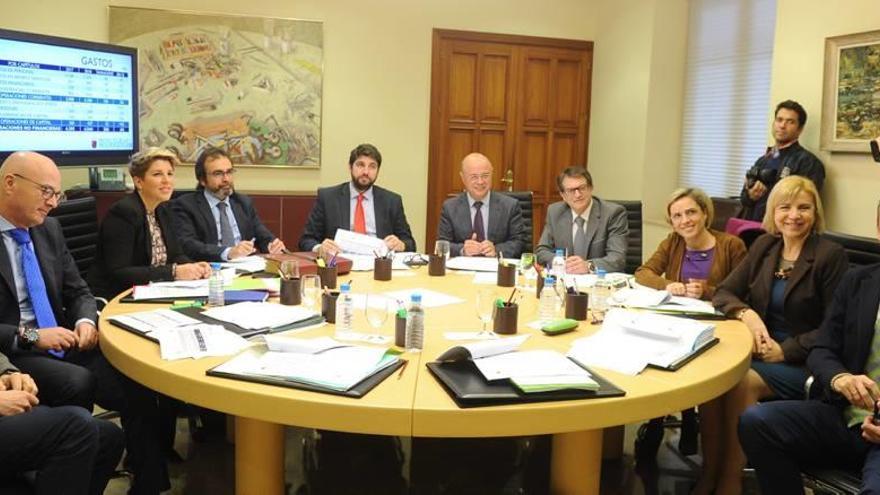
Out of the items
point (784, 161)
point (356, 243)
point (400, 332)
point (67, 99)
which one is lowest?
point (400, 332)

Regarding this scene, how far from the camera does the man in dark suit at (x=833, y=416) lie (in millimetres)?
2039

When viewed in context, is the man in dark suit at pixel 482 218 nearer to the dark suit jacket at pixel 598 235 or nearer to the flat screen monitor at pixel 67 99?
the dark suit jacket at pixel 598 235

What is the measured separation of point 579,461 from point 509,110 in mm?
4777

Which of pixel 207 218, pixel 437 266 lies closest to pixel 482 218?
pixel 437 266

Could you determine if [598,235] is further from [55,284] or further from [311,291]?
[55,284]

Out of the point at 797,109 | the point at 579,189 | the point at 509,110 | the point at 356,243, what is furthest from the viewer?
the point at 509,110

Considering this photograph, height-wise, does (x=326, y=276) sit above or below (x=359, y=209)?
below

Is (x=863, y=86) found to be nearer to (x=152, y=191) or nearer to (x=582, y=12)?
(x=582, y=12)

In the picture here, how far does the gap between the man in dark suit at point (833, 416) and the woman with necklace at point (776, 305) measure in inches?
9.1

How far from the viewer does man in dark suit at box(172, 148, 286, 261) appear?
12.1 feet

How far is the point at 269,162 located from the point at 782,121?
12.5 ft

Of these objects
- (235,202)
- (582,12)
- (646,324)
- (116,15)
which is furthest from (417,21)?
(646,324)

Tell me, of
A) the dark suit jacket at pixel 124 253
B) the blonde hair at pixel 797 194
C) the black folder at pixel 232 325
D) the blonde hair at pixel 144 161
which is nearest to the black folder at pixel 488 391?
the black folder at pixel 232 325

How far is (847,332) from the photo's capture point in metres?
2.24
